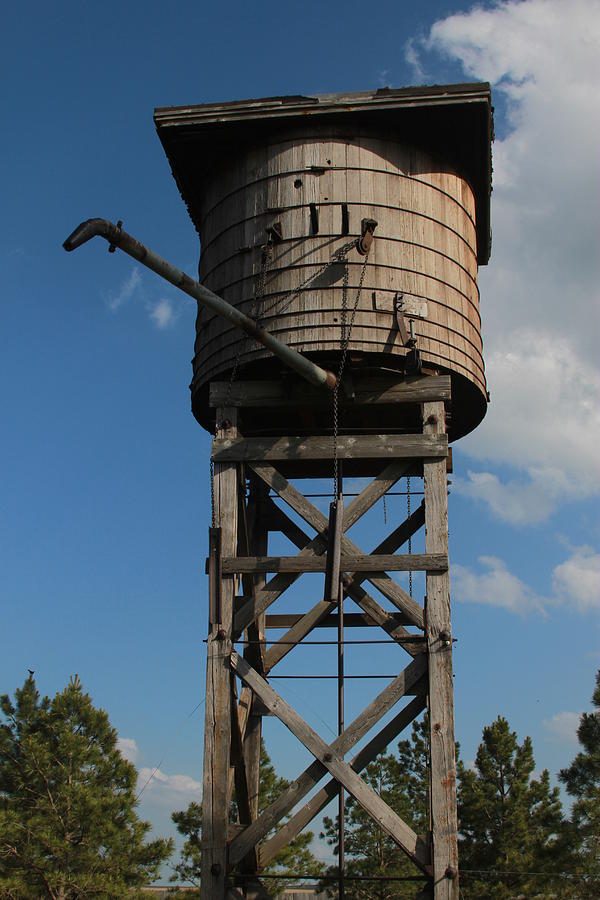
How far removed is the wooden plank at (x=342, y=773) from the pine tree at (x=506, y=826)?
421 inches

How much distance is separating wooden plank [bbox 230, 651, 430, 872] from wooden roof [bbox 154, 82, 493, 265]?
5.05 meters

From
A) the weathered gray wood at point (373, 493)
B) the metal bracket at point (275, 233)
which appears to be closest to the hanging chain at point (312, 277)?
the metal bracket at point (275, 233)

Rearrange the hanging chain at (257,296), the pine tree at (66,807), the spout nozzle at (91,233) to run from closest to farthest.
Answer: the spout nozzle at (91,233) < the hanging chain at (257,296) < the pine tree at (66,807)

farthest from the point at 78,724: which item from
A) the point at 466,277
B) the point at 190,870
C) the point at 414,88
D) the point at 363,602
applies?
the point at 414,88

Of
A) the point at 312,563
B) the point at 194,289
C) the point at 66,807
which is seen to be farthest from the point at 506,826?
the point at 194,289

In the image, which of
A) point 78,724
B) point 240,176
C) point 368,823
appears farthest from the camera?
point 368,823

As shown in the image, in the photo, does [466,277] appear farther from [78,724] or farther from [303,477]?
[78,724]

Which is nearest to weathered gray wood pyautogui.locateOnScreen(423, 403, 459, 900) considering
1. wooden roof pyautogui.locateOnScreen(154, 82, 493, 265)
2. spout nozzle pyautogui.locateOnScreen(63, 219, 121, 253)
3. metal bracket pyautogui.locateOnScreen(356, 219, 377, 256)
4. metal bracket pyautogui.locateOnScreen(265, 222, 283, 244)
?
metal bracket pyautogui.locateOnScreen(356, 219, 377, 256)

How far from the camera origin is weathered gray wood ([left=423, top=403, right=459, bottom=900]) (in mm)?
8117

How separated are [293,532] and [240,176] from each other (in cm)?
373

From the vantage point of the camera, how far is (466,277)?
34.0 feet

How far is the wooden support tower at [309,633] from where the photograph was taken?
8.37m

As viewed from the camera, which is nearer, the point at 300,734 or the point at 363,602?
the point at 300,734

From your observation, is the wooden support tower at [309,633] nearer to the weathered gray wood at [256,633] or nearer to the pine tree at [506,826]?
the weathered gray wood at [256,633]
